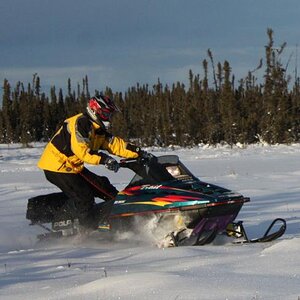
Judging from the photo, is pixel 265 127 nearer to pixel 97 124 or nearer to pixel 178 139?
pixel 178 139

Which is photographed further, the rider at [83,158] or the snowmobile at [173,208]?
the rider at [83,158]

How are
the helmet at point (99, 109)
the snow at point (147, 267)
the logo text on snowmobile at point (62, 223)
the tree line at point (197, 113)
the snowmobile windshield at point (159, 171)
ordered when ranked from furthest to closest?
1. the tree line at point (197, 113)
2. the logo text on snowmobile at point (62, 223)
3. the helmet at point (99, 109)
4. the snowmobile windshield at point (159, 171)
5. the snow at point (147, 267)

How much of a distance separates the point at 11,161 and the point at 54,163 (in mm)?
15417

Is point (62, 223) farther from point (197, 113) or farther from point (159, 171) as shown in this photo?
point (197, 113)

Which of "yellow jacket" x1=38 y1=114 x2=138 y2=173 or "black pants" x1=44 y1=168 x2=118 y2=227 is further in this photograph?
"black pants" x1=44 y1=168 x2=118 y2=227

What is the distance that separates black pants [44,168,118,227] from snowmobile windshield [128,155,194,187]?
0.42 m

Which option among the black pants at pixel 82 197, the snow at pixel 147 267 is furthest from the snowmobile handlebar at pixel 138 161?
the snow at pixel 147 267

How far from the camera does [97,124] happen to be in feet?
20.6

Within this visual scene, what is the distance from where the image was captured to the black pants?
624cm

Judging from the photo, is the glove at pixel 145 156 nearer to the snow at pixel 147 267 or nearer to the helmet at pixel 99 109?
the helmet at pixel 99 109

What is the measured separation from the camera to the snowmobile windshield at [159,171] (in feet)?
19.4

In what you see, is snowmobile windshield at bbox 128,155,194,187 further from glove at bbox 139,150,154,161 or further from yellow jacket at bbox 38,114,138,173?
yellow jacket at bbox 38,114,138,173

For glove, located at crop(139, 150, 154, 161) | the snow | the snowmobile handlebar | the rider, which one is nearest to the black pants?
the rider

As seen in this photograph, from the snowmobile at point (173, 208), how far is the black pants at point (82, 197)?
0.31ft
